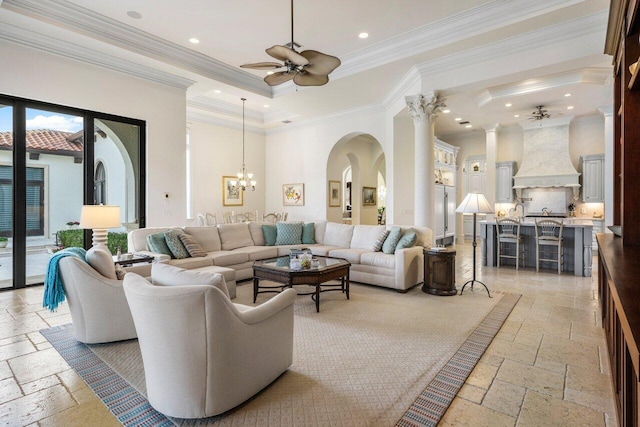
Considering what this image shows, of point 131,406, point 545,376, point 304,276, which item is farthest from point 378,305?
point 131,406

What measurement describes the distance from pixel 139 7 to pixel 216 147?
495 centimetres

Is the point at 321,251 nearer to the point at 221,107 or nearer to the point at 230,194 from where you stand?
the point at 230,194

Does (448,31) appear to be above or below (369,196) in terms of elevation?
above

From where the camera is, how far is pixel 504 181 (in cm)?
1005

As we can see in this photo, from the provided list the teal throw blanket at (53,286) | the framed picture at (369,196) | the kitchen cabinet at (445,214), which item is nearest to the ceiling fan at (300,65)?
the teal throw blanket at (53,286)

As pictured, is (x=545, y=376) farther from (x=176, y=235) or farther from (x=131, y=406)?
(x=176, y=235)

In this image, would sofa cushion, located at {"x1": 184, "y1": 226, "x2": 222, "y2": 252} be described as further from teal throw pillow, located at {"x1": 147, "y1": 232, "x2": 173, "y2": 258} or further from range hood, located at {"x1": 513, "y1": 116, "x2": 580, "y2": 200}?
range hood, located at {"x1": 513, "y1": 116, "x2": 580, "y2": 200}

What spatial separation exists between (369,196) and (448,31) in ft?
21.8

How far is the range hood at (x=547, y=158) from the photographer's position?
9.01 meters

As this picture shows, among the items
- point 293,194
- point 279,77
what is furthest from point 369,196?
point 279,77

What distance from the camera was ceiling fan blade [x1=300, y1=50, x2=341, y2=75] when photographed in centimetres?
355

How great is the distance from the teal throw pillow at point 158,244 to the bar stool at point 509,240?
6195 millimetres

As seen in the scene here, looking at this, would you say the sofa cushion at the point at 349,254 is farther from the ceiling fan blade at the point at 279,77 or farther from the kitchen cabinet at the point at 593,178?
the kitchen cabinet at the point at 593,178

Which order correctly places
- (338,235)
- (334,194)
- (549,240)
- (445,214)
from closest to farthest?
(549,240) < (338,235) < (334,194) < (445,214)
